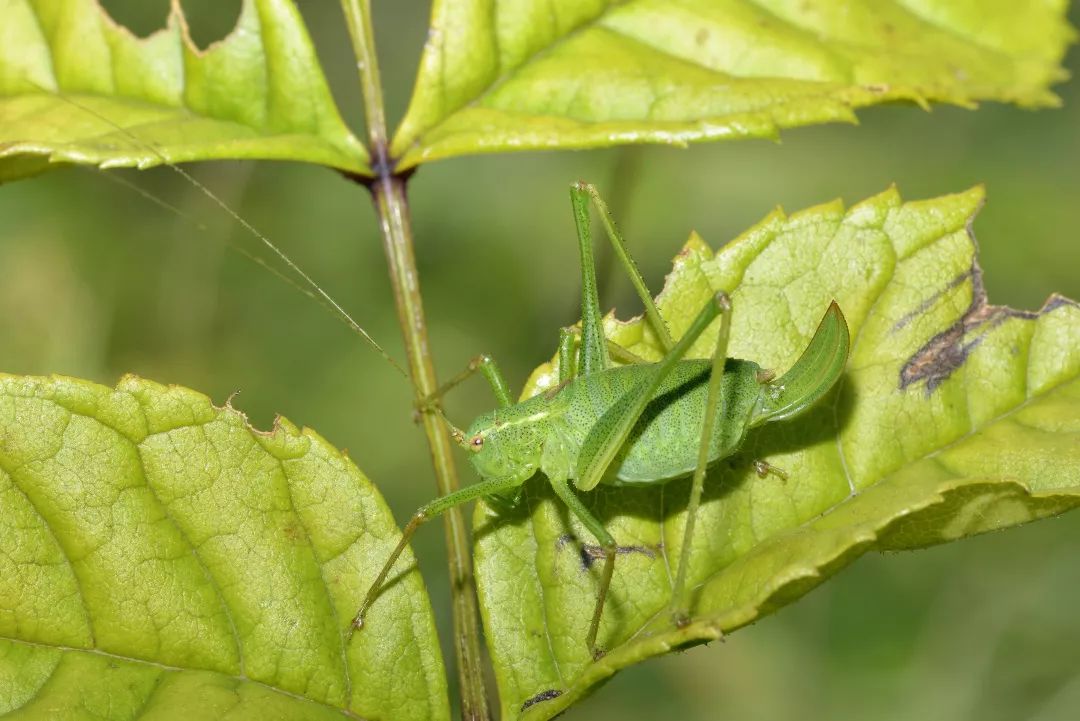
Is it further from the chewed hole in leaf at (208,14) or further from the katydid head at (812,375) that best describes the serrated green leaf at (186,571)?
the chewed hole in leaf at (208,14)

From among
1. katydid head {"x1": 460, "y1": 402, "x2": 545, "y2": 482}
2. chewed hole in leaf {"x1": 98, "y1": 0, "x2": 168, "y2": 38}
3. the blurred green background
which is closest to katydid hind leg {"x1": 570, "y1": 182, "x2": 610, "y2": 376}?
katydid head {"x1": 460, "y1": 402, "x2": 545, "y2": 482}

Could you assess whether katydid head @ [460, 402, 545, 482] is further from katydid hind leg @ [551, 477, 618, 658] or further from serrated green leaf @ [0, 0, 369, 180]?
serrated green leaf @ [0, 0, 369, 180]

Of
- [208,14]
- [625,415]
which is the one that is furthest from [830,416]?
[208,14]

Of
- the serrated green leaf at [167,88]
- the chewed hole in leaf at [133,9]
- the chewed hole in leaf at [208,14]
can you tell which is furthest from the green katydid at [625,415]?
the chewed hole in leaf at [133,9]

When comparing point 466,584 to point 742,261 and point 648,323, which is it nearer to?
point 648,323

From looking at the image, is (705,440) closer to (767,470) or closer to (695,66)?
(767,470)

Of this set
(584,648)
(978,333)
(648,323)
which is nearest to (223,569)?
(584,648)
